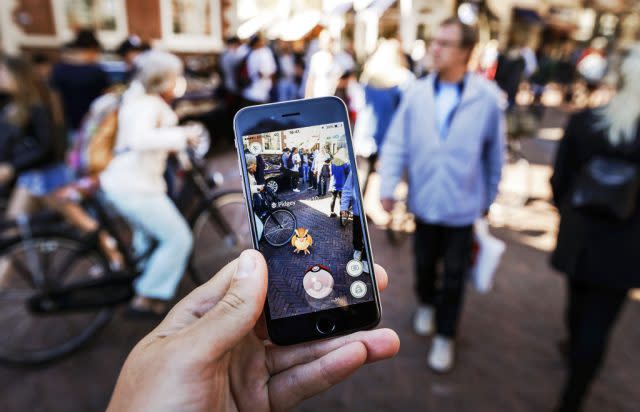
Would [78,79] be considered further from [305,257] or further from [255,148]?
[305,257]

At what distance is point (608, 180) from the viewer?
2.01 m

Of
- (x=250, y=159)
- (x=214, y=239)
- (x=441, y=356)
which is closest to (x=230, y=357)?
(x=250, y=159)

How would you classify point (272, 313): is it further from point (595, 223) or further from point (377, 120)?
point (377, 120)

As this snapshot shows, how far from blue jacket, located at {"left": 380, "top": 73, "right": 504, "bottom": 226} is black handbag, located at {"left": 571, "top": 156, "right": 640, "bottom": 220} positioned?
2.06 ft

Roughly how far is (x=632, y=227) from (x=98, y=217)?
3.29 m

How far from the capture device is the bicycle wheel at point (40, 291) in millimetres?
2908

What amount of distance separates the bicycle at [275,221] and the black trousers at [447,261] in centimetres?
183

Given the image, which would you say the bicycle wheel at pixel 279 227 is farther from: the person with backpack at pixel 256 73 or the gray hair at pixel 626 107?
the person with backpack at pixel 256 73

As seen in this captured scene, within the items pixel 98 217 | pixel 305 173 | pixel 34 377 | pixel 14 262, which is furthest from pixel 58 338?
pixel 305 173

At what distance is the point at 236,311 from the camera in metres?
1.06

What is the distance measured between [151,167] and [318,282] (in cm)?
208

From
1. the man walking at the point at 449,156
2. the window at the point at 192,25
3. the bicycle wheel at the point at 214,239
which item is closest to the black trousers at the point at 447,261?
the man walking at the point at 449,156

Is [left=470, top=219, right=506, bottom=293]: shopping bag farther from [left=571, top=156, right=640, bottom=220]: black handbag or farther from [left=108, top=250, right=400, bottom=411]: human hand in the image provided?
[left=108, top=250, right=400, bottom=411]: human hand

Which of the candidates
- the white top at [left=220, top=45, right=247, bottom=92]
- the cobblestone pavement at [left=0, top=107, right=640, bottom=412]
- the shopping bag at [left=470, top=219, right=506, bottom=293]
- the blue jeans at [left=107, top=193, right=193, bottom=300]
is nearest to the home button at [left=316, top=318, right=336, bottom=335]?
the cobblestone pavement at [left=0, top=107, right=640, bottom=412]
